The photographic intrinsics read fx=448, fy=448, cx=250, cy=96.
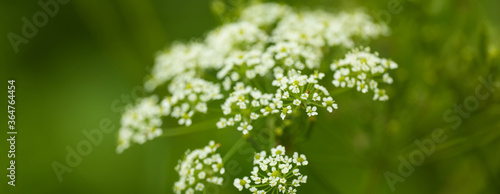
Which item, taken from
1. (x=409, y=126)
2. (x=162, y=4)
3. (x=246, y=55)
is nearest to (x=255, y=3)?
(x=246, y=55)

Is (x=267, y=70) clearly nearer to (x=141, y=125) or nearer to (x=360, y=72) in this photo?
(x=360, y=72)

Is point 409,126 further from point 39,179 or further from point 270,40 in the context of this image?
point 39,179

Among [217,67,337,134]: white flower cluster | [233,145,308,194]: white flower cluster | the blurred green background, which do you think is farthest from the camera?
the blurred green background

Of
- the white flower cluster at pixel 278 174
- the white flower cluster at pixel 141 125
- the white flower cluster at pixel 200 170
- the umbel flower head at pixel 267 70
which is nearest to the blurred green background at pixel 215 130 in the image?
the umbel flower head at pixel 267 70

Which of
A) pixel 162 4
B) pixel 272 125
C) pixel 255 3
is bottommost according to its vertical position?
pixel 272 125

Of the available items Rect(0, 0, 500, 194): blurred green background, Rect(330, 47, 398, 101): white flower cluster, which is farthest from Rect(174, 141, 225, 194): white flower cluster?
Rect(330, 47, 398, 101): white flower cluster

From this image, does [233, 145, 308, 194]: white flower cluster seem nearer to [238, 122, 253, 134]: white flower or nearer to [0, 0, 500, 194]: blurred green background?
[238, 122, 253, 134]: white flower

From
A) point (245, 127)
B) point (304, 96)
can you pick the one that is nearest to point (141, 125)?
point (245, 127)
